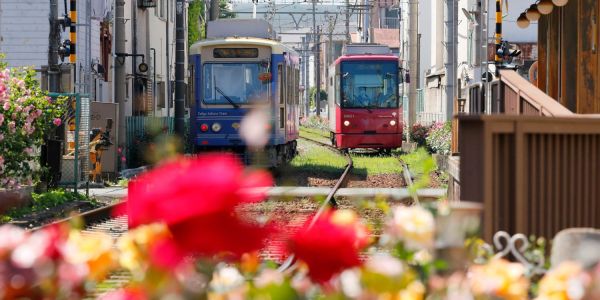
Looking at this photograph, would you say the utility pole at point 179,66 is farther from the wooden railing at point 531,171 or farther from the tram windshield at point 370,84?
the wooden railing at point 531,171

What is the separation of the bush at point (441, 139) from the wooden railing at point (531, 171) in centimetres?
1971

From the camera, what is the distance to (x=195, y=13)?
49344 mm

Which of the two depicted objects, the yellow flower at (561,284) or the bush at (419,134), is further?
the bush at (419,134)

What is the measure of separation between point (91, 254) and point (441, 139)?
27.1 m

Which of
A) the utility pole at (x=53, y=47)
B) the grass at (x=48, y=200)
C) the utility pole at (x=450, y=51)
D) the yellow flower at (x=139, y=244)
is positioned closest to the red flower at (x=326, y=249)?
the yellow flower at (x=139, y=244)

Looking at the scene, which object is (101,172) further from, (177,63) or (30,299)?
(30,299)

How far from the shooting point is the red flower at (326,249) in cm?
285

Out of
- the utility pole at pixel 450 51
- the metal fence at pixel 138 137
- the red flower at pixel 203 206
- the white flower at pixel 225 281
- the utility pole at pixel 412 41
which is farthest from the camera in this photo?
the utility pole at pixel 412 41

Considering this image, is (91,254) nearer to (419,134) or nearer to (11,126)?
(11,126)

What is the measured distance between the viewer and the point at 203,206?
255cm

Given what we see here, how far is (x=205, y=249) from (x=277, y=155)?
22687 mm

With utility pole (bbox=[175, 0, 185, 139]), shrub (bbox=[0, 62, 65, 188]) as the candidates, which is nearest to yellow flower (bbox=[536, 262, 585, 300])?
shrub (bbox=[0, 62, 65, 188])

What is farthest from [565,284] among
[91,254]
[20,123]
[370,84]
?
[370,84]

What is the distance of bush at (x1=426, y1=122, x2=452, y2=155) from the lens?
92.8 ft
